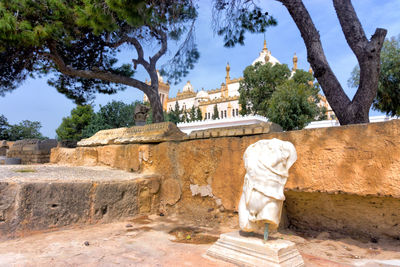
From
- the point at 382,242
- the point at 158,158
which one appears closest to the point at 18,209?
the point at 158,158

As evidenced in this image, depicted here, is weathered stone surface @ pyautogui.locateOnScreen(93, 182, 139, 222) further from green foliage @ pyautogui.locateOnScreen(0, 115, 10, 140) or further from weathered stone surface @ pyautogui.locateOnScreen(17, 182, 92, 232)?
green foliage @ pyautogui.locateOnScreen(0, 115, 10, 140)

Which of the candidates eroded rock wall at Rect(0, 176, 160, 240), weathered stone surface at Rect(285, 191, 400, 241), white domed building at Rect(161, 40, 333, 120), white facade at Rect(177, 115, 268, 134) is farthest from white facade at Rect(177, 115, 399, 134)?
white domed building at Rect(161, 40, 333, 120)

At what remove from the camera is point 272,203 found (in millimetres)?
1925

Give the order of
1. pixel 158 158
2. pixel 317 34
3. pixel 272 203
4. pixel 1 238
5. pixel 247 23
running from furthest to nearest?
pixel 247 23
pixel 317 34
pixel 158 158
pixel 1 238
pixel 272 203

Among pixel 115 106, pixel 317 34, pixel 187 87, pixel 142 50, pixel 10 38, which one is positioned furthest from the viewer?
pixel 187 87

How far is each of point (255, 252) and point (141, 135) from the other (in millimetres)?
3020

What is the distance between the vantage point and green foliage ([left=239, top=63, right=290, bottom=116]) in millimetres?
23094

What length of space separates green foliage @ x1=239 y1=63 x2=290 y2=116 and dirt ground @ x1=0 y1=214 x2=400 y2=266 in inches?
826

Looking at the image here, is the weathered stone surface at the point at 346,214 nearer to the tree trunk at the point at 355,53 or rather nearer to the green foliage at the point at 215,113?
A: the tree trunk at the point at 355,53

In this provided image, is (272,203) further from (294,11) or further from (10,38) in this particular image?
(10,38)

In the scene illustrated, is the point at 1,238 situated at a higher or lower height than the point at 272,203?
lower

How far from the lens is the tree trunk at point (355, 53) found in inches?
164

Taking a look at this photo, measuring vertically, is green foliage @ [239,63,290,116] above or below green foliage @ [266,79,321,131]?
above

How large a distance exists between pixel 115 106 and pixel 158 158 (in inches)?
626
